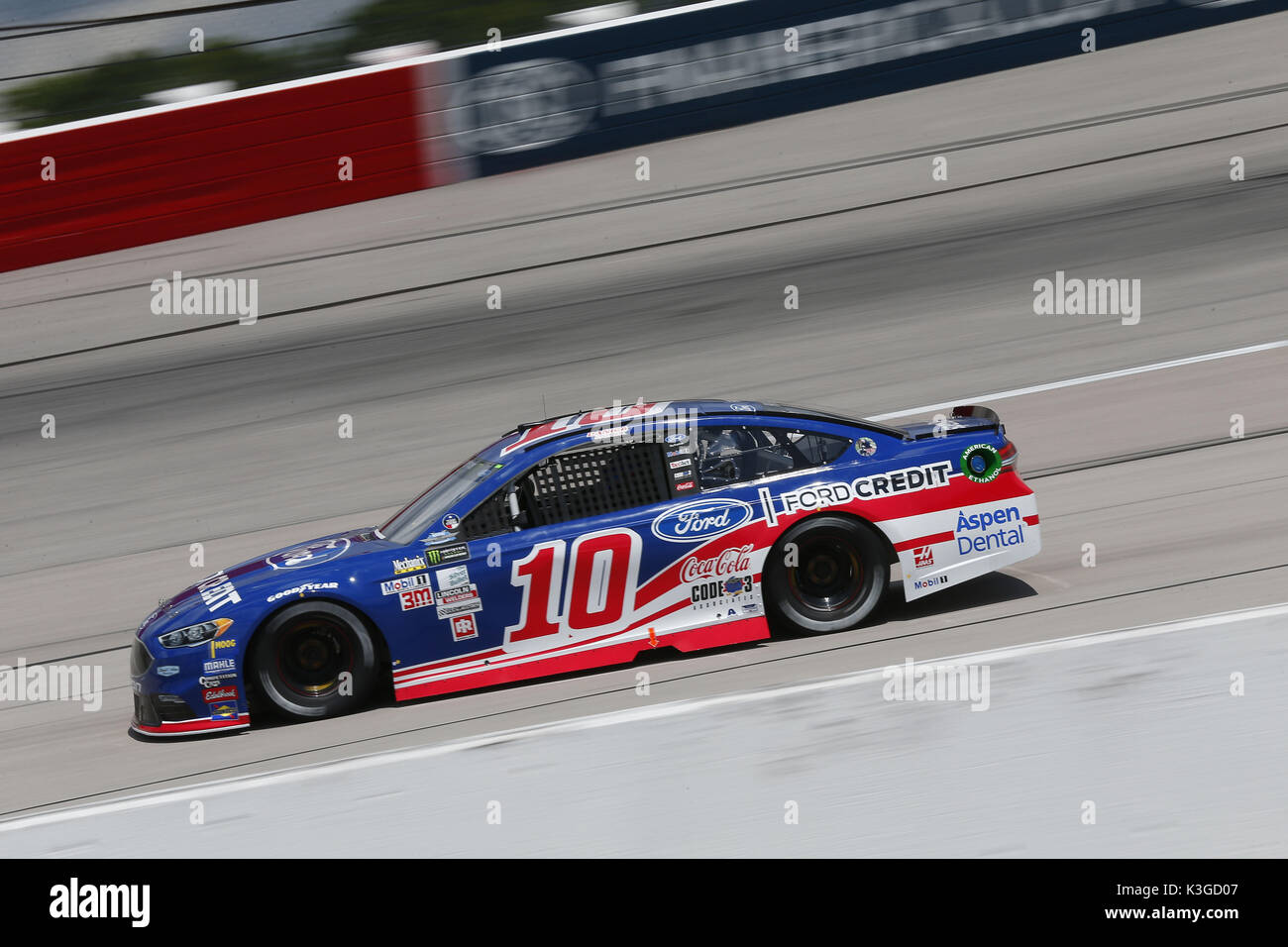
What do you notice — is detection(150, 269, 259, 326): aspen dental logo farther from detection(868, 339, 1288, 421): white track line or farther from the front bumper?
the front bumper

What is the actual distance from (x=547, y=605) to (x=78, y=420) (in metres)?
6.65

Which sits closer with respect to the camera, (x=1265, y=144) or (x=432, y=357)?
(x=432, y=357)

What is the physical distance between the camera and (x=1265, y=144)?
41.1 feet

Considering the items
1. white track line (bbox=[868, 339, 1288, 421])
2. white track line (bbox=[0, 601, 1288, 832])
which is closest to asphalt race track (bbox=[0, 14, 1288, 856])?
white track line (bbox=[868, 339, 1288, 421])

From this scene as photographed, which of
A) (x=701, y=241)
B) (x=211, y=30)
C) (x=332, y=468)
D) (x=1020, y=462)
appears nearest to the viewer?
(x=1020, y=462)

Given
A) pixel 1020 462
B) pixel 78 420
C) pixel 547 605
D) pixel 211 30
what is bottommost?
pixel 547 605

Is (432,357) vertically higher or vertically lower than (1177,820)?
higher

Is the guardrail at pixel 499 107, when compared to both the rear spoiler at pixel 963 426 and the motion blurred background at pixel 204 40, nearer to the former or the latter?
the motion blurred background at pixel 204 40

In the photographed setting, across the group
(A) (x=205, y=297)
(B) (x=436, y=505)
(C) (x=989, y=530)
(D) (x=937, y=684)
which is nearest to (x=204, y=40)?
(A) (x=205, y=297)

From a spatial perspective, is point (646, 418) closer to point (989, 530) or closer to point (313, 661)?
point (989, 530)

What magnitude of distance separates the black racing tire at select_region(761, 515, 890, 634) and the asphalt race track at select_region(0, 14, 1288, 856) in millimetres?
129

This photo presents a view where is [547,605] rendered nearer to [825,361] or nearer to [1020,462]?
[1020,462]
